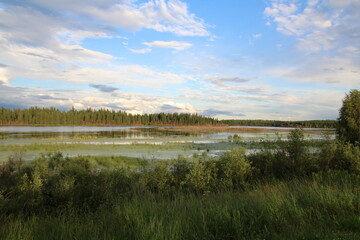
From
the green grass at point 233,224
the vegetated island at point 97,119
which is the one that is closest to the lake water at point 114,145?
the green grass at point 233,224

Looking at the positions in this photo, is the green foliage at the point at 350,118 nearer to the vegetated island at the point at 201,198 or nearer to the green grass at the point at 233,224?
the vegetated island at the point at 201,198

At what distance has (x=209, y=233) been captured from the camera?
450 centimetres

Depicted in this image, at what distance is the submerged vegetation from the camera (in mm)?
4531

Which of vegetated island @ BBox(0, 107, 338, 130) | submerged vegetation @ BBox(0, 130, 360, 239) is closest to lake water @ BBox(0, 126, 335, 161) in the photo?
submerged vegetation @ BBox(0, 130, 360, 239)

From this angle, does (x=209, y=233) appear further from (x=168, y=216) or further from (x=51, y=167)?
(x=51, y=167)

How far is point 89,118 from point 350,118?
123 m

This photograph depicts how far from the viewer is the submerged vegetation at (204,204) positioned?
14.9 ft

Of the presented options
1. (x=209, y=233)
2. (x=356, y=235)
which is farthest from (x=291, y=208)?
(x=209, y=233)

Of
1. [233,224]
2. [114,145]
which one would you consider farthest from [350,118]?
[114,145]

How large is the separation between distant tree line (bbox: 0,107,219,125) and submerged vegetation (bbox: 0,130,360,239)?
110420 mm

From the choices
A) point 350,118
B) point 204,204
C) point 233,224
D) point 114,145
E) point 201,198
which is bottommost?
point 114,145

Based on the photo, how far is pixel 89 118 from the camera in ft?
419

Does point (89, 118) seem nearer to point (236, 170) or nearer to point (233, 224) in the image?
point (236, 170)

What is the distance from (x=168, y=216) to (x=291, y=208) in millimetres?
2619
